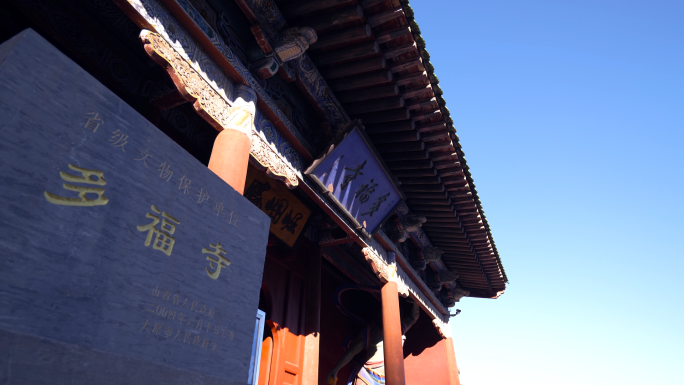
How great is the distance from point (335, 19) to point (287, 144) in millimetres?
1277

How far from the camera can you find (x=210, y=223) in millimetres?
1774

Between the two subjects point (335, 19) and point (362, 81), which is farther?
point (362, 81)

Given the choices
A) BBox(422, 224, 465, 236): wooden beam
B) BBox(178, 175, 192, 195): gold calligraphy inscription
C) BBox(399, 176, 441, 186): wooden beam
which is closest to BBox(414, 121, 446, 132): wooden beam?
BBox(399, 176, 441, 186): wooden beam

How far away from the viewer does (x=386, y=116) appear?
4.69m

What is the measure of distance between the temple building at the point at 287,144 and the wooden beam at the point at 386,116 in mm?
17

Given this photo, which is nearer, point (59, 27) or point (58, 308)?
point (58, 308)

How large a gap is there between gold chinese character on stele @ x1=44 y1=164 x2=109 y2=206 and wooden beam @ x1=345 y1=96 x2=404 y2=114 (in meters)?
3.53

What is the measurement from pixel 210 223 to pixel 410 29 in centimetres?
274

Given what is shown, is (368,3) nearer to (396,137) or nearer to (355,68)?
(355,68)

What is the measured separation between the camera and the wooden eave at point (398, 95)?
3584mm

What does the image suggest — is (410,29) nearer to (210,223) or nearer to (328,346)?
(210,223)

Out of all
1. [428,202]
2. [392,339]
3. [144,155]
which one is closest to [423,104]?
[428,202]

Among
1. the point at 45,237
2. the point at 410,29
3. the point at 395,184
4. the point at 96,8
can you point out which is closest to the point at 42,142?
the point at 45,237

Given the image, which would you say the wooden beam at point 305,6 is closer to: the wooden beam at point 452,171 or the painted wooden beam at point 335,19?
the painted wooden beam at point 335,19
